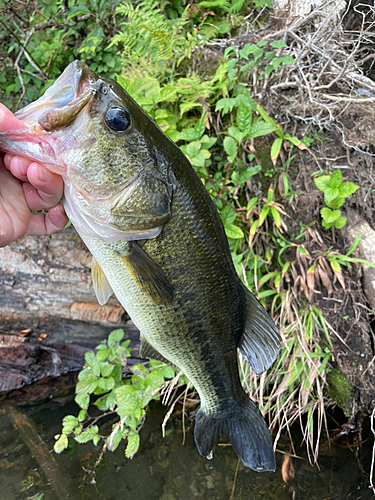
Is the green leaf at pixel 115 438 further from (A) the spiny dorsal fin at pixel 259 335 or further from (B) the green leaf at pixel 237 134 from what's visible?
(B) the green leaf at pixel 237 134

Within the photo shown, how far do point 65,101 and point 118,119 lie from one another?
0.17m

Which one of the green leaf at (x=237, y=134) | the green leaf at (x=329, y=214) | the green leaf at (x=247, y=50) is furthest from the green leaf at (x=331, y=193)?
the green leaf at (x=247, y=50)

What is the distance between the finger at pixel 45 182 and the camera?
1224mm

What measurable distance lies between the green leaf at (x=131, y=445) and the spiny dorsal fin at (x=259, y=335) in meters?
1.34

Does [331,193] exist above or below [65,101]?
below

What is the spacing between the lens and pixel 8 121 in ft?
3.84

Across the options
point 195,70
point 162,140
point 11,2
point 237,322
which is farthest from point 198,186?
point 11,2

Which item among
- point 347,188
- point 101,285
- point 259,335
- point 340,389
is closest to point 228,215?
point 347,188

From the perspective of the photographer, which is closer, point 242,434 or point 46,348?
point 242,434

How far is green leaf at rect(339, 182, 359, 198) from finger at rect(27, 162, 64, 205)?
1.95m

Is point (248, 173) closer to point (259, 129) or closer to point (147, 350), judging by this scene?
point (259, 129)

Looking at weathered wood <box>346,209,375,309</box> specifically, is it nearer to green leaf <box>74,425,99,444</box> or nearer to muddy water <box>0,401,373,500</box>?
muddy water <box>0,401,373,500</box>

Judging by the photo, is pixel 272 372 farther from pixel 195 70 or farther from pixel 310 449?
pixel 195 70

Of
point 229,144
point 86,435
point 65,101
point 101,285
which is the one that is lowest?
point 86,435
